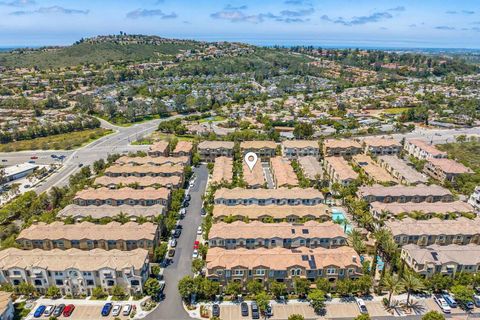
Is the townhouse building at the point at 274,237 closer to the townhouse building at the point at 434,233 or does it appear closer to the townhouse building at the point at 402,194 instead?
the townhouse building at the point at 434,233

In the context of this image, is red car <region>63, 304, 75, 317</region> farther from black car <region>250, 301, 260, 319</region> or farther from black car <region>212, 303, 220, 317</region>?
black car <region>250, 301, 260, 319</region>

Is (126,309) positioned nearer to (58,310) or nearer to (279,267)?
(58,310)

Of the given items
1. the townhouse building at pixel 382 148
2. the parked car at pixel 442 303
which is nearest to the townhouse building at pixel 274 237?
the parked car at pixel 442 303

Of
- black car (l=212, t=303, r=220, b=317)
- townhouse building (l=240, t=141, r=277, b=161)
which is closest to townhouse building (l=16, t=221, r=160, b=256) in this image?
black car (l=212, t=303, r=220, b=317)

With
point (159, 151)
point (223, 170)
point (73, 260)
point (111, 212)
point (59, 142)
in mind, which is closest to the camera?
point (73, 260)

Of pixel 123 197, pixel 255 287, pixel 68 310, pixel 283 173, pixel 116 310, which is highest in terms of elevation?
pixel 283 173

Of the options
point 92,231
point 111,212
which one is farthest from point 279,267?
point 111,212
